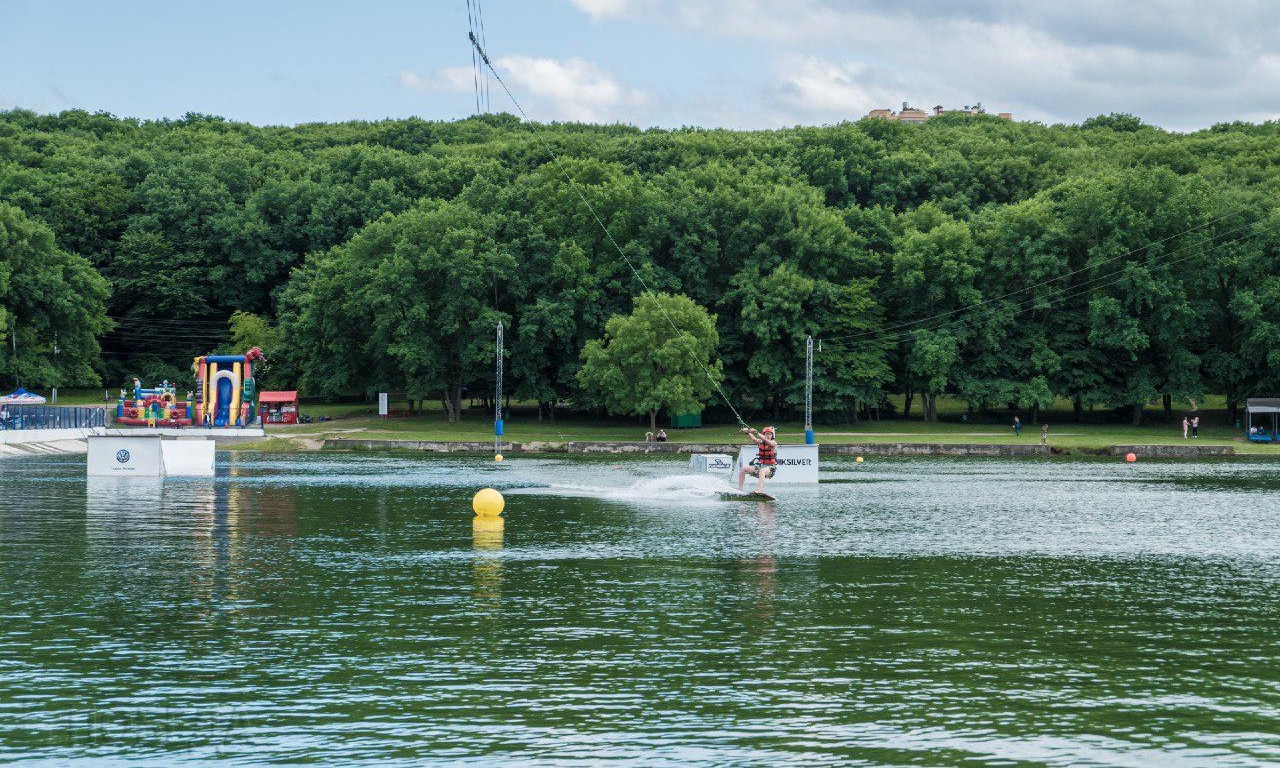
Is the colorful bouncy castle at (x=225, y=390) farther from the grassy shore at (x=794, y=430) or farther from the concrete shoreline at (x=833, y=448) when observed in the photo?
the concrete shoreline at (x=833, y=448)

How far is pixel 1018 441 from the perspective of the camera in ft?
285

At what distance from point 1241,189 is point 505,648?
9951cm

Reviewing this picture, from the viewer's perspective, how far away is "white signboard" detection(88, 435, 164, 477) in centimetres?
5391

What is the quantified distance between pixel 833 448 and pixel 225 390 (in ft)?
142

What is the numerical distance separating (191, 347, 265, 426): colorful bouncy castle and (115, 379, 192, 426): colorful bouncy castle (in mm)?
1457

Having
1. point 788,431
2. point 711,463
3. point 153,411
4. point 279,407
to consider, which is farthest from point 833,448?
point 153,411

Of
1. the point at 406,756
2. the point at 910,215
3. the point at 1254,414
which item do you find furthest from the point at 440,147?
the point at 406,756

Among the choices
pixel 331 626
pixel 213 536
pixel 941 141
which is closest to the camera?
pixel 331 626

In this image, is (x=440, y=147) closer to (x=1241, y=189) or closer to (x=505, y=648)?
(x=1241, y=189)

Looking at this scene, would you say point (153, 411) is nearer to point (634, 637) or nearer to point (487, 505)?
point (487, 505)

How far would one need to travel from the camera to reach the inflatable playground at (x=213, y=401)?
95.1 m

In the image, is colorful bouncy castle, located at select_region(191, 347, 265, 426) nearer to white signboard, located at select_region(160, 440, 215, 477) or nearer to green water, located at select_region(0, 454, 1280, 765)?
white signboard, located at select_region(160, 440, 215, 477)

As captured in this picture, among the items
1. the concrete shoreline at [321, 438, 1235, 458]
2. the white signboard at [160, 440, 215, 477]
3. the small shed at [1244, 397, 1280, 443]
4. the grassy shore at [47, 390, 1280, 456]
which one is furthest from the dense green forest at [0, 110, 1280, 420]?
the white signboard at [160, 440, 215, 477]

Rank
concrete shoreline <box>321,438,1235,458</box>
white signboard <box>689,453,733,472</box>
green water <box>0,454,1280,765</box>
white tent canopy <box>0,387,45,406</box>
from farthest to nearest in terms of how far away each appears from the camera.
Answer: white tent canopy <box>0,387,45,406</box>
concrete shoreline <box>321,438,1235,458</box>
white signboard <box>689,453,733,472</box>
green water <box>0,454,1280,765</box>
